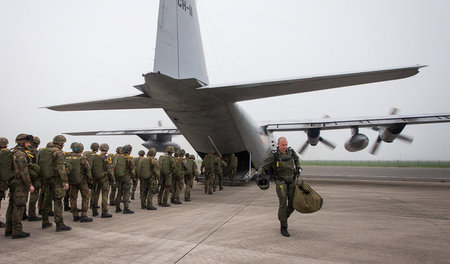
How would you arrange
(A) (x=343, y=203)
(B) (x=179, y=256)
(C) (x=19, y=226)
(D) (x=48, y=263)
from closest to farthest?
(D) (x=48, y=263)
(B) (x=179, y=256)
(C) (x=19, y=226)
(A) (x=343, y=203)

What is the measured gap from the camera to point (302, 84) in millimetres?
6805

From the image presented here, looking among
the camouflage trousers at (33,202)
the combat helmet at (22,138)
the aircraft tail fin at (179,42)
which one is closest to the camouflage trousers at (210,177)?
the aircraft tail fin at (179,42)

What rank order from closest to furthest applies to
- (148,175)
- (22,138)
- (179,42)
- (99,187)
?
(22,138)
(99,187)
(148,175)
(179,42)

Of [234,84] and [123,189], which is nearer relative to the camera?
[123,189]

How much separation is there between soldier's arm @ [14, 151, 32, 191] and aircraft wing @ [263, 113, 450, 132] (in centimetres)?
1271

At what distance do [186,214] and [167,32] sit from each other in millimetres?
4899

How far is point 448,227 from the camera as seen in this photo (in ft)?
16.3

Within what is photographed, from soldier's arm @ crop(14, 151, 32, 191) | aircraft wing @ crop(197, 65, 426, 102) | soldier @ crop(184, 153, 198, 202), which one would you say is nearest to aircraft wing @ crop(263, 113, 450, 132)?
aircraft wing @ crop(197, 65, 426, 102)

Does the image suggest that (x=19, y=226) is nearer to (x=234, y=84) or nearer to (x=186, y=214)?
(x=186, y=214)

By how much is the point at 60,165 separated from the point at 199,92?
4.48m

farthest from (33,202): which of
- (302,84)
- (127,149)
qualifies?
(302,84)

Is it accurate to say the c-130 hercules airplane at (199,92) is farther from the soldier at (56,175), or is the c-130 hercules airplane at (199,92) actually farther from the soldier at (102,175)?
the soldier at (56,175)

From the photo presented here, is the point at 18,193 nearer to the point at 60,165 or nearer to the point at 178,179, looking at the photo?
the point at 60,165

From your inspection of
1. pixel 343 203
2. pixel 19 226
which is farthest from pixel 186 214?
pixel 343 203
